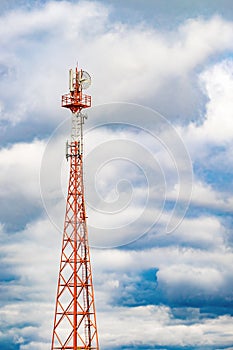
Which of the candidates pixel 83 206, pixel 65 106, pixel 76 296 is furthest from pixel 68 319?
pixel 65 106

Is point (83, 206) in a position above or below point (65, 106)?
below

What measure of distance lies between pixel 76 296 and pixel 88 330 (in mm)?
5853

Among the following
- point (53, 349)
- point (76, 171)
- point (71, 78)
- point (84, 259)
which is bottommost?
point (53, 349)

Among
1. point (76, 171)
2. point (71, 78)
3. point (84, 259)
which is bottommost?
point (84, 259)

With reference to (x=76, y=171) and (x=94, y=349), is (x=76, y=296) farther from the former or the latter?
(x=76, y=171)

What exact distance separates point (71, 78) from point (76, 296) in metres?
35.0

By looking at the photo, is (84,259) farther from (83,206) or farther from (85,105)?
(85,105)

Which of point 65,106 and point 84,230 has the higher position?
point 65,106

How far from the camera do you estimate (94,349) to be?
17662 cm

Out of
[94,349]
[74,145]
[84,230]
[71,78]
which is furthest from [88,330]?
[71,78]

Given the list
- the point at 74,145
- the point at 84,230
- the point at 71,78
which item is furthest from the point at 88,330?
the point at 71,78

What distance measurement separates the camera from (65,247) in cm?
17712

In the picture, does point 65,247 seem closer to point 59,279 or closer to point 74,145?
point 59,279

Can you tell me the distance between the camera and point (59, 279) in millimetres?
176250
